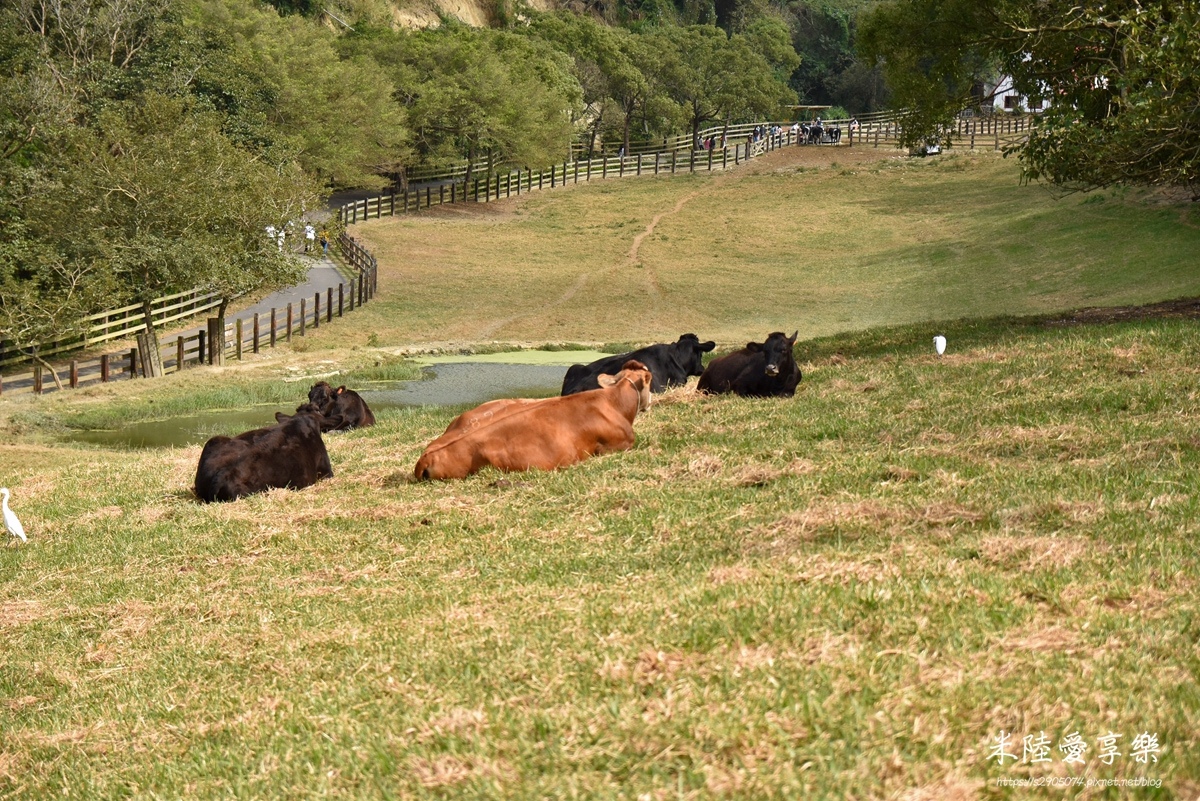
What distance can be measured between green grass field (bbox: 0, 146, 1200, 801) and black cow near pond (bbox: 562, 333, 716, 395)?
152 cm

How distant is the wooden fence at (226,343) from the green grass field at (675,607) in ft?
53.6

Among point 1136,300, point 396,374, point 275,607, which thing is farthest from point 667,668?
point 1136,300

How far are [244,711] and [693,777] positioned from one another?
2.68m

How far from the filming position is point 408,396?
24.8 m

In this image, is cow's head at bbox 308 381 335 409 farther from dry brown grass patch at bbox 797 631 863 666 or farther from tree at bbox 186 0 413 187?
tree at bbox 186 0 413 187

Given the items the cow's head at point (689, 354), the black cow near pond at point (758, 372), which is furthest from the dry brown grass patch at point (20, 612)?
the cow's head at point (689, 354)

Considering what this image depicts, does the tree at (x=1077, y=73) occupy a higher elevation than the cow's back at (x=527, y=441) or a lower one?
higher

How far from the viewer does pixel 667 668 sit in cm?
556

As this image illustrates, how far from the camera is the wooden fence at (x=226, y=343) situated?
32.1 metres

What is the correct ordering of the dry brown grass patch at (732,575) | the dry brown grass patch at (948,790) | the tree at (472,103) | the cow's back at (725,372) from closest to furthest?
the dry brown grass patch at (948,790) < the dry brown grass patch at (732,575) < the cow's back at (725,372) < the tree at (472,103)

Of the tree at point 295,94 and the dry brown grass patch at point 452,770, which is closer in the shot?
the dry brown grass patch at point 452,770

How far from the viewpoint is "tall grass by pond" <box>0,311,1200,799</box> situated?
4801 mm

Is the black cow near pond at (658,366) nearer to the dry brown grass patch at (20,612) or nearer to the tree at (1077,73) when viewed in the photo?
the tree at (1077,73)

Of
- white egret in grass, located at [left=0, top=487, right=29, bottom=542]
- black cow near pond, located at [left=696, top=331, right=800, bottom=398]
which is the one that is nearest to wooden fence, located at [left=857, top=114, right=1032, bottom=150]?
black cow near pond, located at [left=696, top=331, right=800, bottom=398]
